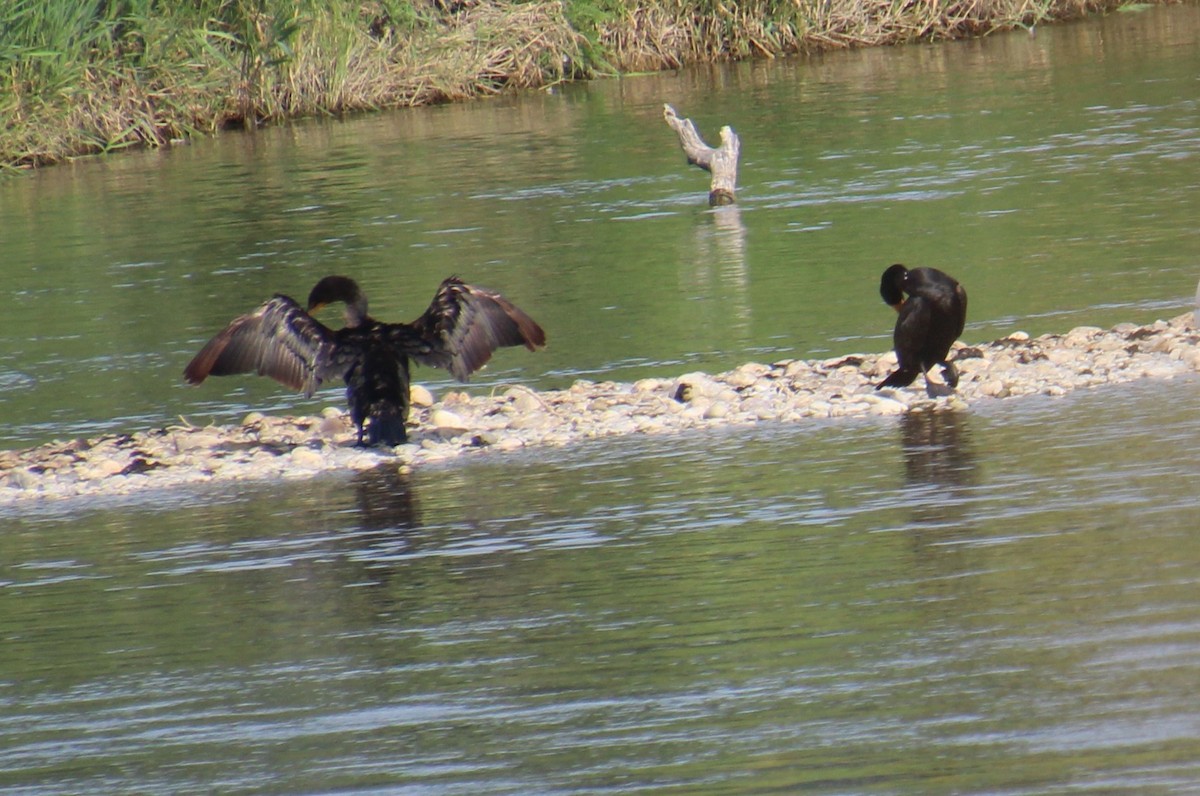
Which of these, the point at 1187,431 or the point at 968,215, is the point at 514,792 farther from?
the point at 968,215

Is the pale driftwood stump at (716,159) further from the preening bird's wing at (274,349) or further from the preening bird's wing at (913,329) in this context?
the preening bird's wing at (274,349)

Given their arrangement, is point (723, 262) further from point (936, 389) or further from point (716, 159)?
point (936, 389)

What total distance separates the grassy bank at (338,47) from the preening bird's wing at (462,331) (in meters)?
17.6

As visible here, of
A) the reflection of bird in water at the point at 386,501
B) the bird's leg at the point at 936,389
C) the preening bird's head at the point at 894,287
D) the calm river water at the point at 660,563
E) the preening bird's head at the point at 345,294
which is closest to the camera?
the calm river water at the point at 660,563

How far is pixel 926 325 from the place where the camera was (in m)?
9.00

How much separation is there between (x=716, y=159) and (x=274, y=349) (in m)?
9.26

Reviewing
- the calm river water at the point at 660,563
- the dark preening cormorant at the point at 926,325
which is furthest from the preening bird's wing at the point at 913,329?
the calm river water at the point at 660,563

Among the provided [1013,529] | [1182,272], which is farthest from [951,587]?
[1182,272]

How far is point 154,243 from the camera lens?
1866cm

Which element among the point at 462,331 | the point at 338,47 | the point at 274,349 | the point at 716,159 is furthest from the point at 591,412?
the point at 338,47

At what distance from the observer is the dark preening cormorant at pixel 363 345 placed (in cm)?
923

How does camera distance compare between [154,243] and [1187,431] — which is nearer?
[1187,431]

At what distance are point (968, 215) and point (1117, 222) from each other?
55.0 inches

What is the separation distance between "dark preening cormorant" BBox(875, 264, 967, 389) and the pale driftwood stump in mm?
8743
